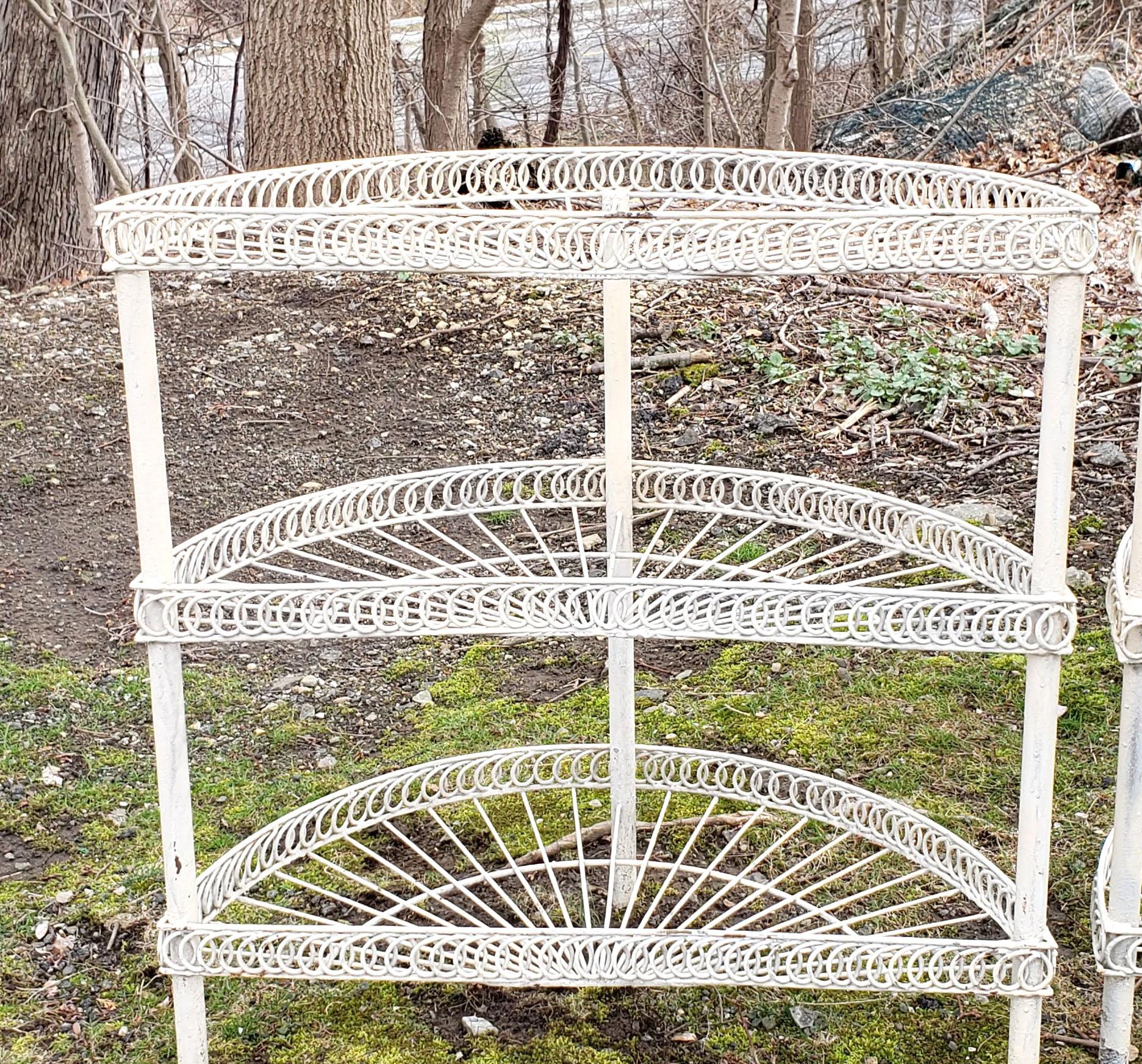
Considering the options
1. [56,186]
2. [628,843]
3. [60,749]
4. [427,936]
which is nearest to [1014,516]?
[628,843]

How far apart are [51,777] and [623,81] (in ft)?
22.5

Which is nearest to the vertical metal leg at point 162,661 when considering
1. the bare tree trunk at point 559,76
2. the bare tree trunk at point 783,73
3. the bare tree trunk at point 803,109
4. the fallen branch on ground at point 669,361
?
the fallen branch on ground at point 669,361

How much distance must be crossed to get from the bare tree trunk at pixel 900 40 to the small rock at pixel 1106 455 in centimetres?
465

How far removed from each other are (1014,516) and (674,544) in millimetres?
1004

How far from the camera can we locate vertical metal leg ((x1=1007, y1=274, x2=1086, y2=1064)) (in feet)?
6.34

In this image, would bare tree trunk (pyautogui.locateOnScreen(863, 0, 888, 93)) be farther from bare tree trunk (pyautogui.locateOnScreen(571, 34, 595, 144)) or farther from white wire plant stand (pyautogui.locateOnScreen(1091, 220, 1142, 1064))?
white wire plant stand (pyautogui.locateOnScreen(1091, 220, 1142, 1064))

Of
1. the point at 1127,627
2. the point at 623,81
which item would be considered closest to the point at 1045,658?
the point at 1127,627

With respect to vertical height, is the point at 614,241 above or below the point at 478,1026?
above

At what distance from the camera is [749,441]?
458 centimetres

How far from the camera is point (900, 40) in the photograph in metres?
8.48

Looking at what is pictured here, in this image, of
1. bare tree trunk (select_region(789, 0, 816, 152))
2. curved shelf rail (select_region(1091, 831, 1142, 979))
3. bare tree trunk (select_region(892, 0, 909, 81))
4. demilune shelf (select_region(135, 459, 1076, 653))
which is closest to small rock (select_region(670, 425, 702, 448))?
demilune shelf (select_region(135, 459, 1076, 653))

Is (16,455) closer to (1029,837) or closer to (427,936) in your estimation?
(427,936)

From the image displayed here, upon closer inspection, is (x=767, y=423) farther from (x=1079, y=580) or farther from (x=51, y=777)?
(x=51, y=777)

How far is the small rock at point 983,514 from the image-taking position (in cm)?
401
